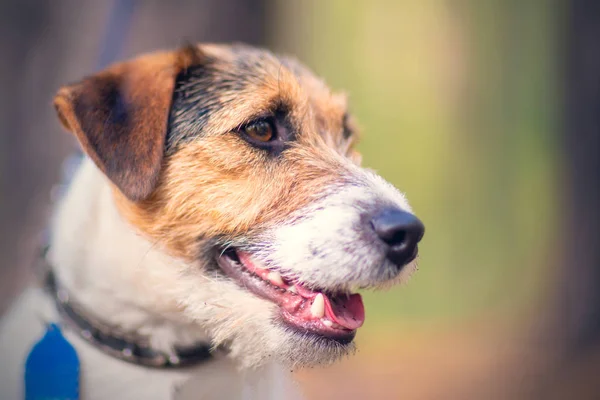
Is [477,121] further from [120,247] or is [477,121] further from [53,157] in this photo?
[120,247]

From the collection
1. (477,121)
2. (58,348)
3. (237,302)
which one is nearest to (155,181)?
(237,302)

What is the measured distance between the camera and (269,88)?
253 cm

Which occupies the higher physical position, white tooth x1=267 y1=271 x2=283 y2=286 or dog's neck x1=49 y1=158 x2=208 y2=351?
white tooth x1=267 y1=271 x2=283 y2=286

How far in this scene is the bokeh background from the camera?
438 centimetres

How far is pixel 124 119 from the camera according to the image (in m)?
2.29

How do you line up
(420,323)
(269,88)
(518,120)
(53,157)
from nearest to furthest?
1. (269,88)
2. (53,157)
3. (420,323)
4. (518,120)

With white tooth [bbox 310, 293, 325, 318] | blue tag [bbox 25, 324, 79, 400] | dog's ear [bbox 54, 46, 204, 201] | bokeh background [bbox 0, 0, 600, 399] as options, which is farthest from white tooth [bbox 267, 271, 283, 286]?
bokeh background [bbox 0, 0, 600, 399]

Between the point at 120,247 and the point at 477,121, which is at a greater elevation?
the point at 477,121

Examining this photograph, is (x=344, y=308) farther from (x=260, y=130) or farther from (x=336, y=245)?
(x=260, y=130)

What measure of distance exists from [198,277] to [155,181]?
397mm

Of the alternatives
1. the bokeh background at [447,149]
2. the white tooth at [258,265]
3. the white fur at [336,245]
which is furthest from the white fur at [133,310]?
the bokeh background at [447,149]

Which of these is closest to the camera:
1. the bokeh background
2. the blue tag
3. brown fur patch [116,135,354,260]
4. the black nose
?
the black nose

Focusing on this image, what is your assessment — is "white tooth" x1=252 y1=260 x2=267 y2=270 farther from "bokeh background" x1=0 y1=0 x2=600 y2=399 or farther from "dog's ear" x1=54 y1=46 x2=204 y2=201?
"bokeh background" x1=0 y1=0 x2=600 y2=399

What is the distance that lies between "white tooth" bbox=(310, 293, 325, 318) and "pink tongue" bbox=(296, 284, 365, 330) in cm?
1
